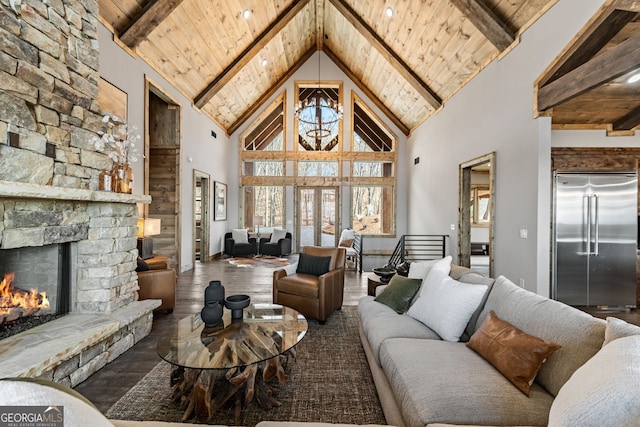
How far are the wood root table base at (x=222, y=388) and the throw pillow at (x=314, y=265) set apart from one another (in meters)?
1.71

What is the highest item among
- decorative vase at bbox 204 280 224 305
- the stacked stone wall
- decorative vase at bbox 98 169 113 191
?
the stacked stone wall

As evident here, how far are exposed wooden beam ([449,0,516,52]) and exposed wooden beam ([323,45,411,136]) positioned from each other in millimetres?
4490

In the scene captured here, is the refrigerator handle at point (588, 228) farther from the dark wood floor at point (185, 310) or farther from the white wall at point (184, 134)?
the white wall at point (184, 134)

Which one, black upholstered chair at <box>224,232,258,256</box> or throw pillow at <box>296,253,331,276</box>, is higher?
throw pillow at <box>296,253,331,276</box>

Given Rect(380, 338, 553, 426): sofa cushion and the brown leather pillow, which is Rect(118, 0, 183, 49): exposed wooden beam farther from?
the brown leather pillow

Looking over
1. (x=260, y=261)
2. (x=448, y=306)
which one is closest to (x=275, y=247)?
(x=260, y=261)

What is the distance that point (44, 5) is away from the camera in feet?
7.15

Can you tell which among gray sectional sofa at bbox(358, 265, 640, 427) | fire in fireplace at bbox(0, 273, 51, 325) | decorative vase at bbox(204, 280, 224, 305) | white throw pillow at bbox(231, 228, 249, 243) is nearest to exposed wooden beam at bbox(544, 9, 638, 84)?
gray sectional sofa at bbox(358, 265, 640, 427)

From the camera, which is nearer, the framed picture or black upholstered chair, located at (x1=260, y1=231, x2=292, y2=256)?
the framed picture

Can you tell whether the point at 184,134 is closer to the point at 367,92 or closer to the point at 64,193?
the point at 64,193

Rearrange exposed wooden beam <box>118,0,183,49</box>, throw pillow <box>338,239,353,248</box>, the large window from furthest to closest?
1. the large window
2. throw pillow <box>338,239,353,248</box>
3. exposed wooden beam <box>118,0,183,49</box>

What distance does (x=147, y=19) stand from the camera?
13.5 feet

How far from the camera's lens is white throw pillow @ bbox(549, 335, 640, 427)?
82cm

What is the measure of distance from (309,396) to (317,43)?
28.6 feet
